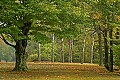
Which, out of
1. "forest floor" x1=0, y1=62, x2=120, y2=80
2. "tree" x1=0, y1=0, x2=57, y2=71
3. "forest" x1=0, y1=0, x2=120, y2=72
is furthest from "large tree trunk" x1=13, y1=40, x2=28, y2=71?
"tree" x1=0, y1=0, x2=57, y2=71

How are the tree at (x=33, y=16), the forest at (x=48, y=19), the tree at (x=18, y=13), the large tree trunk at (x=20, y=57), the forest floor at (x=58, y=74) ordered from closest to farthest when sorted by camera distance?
the forest floor at (x=58, y=74) < the tree at (x=18, y=13) < the tree at (x=33, y=16) < the forest at (x=48, y=19) < the large tree trunk at (x=20, y=57)

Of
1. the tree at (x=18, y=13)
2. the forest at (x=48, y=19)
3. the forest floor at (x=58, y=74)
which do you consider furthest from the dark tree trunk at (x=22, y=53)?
the tree at (x=18, y=13)

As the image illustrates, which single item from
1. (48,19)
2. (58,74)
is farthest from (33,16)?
(58,74)

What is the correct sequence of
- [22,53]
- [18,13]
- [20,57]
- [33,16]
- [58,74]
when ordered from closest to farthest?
[18,13]
[33,16]
[58,74]
[20,57]
[22,53]

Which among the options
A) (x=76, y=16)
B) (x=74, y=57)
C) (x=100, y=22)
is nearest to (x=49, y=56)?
(x=74, y=57)

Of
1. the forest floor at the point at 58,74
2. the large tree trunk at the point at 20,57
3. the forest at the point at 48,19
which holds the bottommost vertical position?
the forest floor at the point at 58,74

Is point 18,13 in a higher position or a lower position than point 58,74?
higher

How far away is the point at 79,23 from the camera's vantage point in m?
25.5

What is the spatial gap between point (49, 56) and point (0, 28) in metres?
48.7

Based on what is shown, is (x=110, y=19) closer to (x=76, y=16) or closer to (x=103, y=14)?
(x=103, y=14)

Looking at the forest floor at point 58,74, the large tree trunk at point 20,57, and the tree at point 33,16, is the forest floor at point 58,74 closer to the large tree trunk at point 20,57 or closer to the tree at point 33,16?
the large tree trunk at point 20,57

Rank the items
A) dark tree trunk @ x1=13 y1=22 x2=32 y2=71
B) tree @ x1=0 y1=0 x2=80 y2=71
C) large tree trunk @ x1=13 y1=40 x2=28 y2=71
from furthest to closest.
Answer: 1. large tree trunk @ x1=13 y1=40 x2=28 y2=71
2. dark tree trunk @ x1=13 y1=22 x2=32 y2=71
3. tree @ x1=0 y1=0 x2=80 y2=71

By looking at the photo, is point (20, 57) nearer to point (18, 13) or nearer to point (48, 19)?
point (48, 19)

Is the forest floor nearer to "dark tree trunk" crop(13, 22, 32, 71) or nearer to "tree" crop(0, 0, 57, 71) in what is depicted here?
"dark tree trunk" crop(13, 22, 32, 71)
